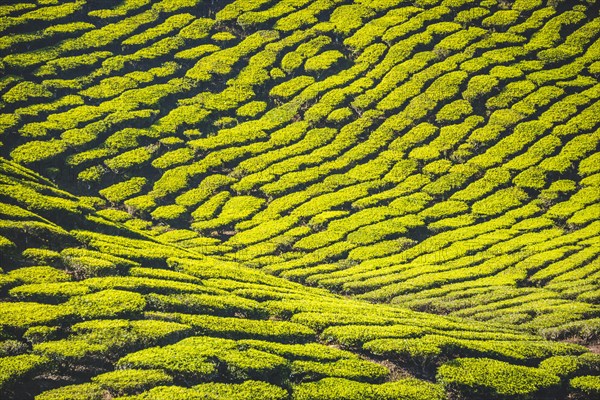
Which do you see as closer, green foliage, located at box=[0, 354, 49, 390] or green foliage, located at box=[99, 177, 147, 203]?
green foliage, located at box=[0, 354, 49, 390]

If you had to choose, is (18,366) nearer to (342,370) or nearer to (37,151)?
(342,370)

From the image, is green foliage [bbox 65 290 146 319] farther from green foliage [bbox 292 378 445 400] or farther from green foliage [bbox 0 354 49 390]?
green foliage [bbox 292 378 445 400]

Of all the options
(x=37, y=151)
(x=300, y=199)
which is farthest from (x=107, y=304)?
(x=37, y=151)

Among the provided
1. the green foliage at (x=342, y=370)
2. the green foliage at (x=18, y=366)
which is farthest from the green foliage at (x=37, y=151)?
the green foliage at (x=342, y=370)

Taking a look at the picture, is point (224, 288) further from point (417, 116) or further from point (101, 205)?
point (417, 116)

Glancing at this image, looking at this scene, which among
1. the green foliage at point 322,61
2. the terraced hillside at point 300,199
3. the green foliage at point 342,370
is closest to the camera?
the green foliage at point 342,370

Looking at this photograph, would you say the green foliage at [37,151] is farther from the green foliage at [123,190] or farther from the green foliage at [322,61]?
the green foliage at [322,61]

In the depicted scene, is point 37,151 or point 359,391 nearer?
point 359,391

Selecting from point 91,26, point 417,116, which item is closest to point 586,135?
point 417,116

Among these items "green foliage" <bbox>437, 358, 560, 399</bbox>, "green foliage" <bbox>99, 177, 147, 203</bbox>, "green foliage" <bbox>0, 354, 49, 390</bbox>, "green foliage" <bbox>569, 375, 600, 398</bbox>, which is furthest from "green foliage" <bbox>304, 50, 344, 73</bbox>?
"green foliage" <bbox>0, 354, 49, 390</bbox>
